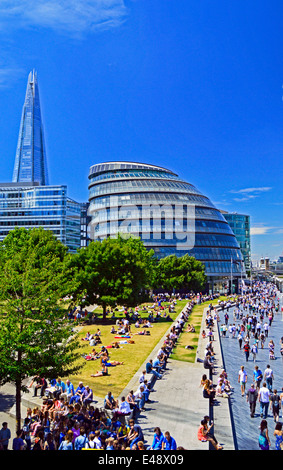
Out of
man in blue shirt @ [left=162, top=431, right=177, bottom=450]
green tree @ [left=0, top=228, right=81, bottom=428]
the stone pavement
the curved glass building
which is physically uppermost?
the curved glass building

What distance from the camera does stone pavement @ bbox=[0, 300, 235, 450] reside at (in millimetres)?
13062

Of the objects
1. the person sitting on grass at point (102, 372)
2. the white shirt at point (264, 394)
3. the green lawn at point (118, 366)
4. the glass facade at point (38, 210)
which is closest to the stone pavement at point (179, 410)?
the green lawn at point (118, 366)

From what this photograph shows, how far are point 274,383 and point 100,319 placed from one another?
25268 mm

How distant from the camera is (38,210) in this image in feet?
465

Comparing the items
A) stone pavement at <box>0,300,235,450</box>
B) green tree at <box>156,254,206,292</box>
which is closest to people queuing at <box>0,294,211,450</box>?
stone pavement at <box>0,300,235,450</box>

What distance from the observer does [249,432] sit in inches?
567

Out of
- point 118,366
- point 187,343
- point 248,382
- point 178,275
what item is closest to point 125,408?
point 118,366

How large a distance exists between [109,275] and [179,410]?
26549mm

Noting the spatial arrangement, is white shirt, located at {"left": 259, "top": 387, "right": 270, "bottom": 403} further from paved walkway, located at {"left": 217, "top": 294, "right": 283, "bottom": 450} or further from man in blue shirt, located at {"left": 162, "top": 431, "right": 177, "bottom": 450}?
man in blue shirt, located at {"left": 162, "top": 431, "right": 177, "bottom": 450}

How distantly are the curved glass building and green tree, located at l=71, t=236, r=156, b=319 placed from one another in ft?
171

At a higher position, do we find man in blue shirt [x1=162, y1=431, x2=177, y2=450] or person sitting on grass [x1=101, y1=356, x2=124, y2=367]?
→ man in blue shirt [x1=162, y1=431, x2=177, y2=450]

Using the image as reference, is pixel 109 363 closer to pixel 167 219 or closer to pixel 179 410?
pixel 179 410

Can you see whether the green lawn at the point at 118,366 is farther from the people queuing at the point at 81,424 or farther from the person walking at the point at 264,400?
the person walking at the point at 264,400

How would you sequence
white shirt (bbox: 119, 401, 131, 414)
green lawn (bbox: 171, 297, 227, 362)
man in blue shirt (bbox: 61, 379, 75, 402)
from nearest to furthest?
white shirt (bbox: 119, 401, 131, 414), man in blue shirt (bbox: 61, 379, 75, 402), green lawn (bbox: 171, 297, 227, 362)
